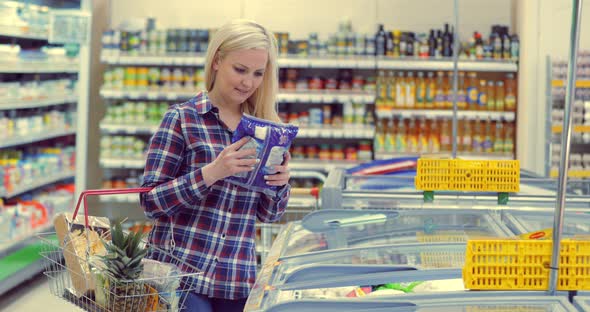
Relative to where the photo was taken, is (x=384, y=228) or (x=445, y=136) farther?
(x=445, y=136)

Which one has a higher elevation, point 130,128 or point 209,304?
point 130,128

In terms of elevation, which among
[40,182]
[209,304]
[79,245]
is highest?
[79,245]

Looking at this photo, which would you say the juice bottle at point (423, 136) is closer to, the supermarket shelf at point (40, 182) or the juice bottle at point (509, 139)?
the juice bottle at point (509, 139)

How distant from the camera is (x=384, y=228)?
9.84 ft

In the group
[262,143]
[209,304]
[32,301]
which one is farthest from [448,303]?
[32,301]

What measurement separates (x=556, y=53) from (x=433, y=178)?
4.66m

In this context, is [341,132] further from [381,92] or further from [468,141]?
[468,141]

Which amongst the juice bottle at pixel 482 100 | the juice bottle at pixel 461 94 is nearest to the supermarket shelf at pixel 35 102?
the juice bottle at pixel 461 94

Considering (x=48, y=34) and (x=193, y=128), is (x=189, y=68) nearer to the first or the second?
(x=48, y=34)

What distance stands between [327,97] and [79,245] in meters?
5.98

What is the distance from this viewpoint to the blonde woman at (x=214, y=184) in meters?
2.37

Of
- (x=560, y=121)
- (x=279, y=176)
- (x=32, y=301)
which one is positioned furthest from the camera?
(x=560, y=121)

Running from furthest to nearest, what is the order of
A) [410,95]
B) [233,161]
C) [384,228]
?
[410,95] → [384,228] → [233,161]

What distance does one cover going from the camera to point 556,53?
25.0 ft
